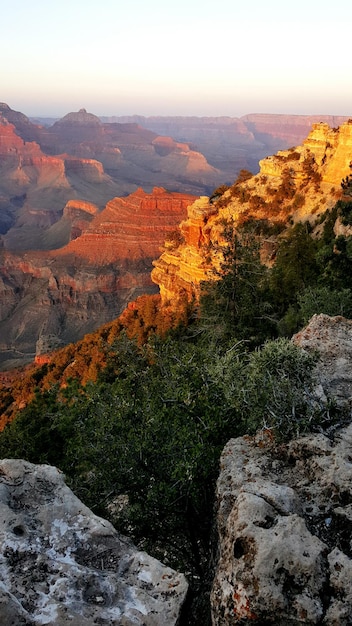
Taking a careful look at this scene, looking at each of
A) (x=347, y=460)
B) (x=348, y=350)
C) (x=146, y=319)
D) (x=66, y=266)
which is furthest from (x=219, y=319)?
(x=66, y=266)

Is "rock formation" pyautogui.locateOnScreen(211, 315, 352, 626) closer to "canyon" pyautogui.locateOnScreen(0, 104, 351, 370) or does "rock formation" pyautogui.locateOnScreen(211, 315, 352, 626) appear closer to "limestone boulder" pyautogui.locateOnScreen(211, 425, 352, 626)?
"limestone boulder" pyautogui.locateOnScreen(211, 425, 352, 626)

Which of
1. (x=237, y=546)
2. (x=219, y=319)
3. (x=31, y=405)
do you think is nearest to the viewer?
(x=237, y=546)

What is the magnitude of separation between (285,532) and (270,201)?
36898 millimetres

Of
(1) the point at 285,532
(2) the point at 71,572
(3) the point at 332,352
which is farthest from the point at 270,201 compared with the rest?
(2) the point at 71,572

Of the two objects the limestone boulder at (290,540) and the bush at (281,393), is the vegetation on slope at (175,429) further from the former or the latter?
the limestone boulder at (290,540)

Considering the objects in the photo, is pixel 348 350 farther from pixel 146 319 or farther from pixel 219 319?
pixel 146 319

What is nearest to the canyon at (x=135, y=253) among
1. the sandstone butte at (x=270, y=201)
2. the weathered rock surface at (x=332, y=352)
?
the sandstone butte at (x=270, y=201)

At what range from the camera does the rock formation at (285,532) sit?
4.08 m

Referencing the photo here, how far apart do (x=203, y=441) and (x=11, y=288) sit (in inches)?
4162

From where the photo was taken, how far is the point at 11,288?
105750mm

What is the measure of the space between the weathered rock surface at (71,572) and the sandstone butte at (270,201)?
29392 millimetres

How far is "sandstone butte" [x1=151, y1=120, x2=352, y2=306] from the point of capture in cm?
3600

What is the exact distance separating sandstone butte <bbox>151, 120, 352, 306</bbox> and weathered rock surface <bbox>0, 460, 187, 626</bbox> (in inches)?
1157

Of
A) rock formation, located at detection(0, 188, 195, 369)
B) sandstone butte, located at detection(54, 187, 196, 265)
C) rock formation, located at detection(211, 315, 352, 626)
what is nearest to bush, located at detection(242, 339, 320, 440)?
rock formation, located at detection(211, 315, 352, 626)
